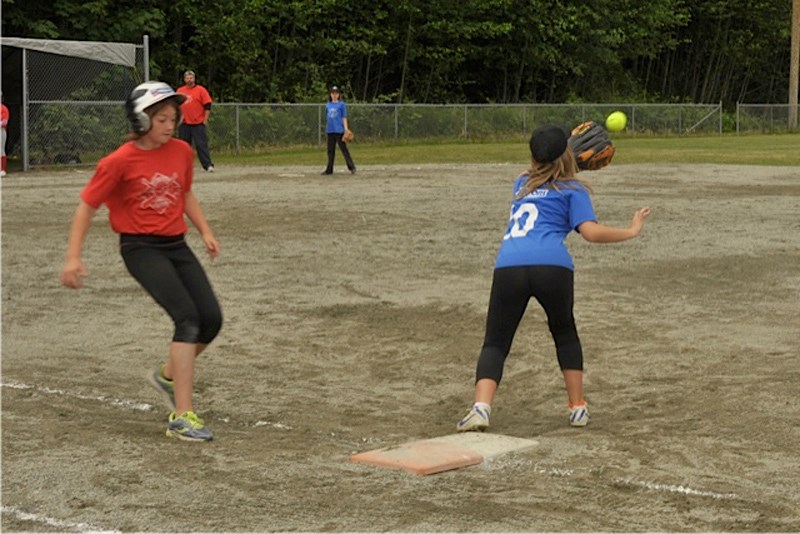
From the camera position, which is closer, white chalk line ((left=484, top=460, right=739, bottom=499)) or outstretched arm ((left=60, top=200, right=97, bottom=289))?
white chalk line ((left=484, top=460, right=739, bottom=499))

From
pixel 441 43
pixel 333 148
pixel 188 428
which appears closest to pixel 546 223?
pixel 188 428

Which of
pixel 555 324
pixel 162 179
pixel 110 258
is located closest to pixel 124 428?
pixel 162 179

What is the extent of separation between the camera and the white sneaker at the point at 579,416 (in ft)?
23.0

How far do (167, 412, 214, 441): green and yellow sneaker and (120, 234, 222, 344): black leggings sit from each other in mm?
411

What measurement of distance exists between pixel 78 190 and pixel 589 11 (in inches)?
1588

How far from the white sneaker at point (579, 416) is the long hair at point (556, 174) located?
1.19 metres

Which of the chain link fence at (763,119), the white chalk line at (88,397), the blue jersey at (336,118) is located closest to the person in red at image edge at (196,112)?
the blue jersey at (336,118)

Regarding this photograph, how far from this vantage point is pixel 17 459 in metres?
6.15

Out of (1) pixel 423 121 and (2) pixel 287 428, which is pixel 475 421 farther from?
(1) pixel 423 121

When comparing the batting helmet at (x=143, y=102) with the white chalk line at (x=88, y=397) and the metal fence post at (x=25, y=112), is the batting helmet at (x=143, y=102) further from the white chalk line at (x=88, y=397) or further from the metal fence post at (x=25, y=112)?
the metal fence post at (x=25, y=112)

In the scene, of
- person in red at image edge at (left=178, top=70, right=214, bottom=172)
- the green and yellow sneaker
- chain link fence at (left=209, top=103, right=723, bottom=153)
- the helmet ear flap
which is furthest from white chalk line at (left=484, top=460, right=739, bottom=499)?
chain link fence at (left=209, top=103, right=723, bottom=153)

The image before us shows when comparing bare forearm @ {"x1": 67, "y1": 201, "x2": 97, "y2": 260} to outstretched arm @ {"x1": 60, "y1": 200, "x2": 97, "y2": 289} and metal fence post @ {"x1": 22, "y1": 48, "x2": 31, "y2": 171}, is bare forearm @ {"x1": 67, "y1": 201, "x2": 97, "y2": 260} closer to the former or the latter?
outstretched arm @ {"x1": 60, "y1": 200, "x2": 97, "y2": 289}

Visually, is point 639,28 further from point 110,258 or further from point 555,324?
point 555,324

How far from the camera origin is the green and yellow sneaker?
6609 millimetres
